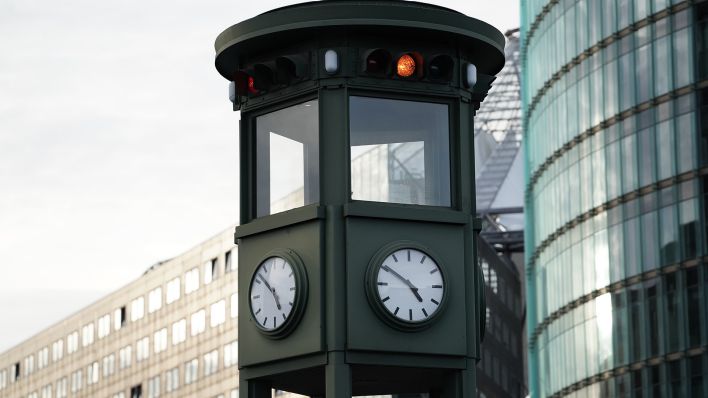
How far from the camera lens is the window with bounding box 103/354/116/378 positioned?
5566 inches

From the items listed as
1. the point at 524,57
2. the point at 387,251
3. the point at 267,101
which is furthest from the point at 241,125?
the point at 524,57

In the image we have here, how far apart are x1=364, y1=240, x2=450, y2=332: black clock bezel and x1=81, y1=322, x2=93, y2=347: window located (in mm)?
127476

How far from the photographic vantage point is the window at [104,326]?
143 metres

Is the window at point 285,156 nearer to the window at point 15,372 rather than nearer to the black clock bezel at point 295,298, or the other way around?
the black clock bezel at point 295,298

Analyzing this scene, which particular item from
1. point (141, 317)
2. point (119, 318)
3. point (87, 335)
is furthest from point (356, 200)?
point (87, 335)

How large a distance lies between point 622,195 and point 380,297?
56.0m

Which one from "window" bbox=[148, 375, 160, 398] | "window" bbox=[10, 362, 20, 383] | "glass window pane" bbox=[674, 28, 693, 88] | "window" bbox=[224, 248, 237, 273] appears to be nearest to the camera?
"glass window pane" bbox=[674, 28, 693, 88]

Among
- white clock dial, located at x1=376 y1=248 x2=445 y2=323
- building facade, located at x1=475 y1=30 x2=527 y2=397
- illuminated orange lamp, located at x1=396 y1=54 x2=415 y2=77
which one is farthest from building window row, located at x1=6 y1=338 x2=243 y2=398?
white clock dial, located at x1=376 y1=248 x2=445 y2=323

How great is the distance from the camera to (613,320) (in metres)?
76.8

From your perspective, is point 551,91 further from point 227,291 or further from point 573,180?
point 227,291

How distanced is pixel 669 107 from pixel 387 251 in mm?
53445

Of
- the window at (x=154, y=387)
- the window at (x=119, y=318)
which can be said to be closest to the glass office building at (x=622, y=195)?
the window at (x=154, y=387)

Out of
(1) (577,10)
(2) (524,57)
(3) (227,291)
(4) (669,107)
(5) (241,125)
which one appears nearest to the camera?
(5) (241,125)

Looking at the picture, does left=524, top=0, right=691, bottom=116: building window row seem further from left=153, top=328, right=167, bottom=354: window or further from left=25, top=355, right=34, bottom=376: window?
left=25, top=355, right=34, bottom=376: window
